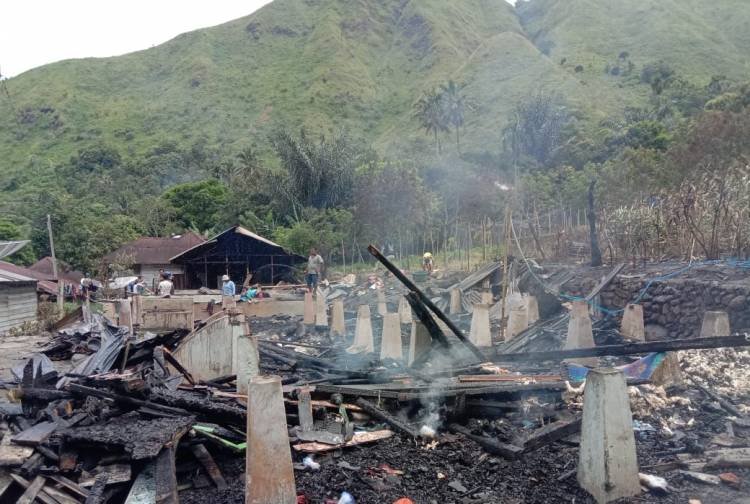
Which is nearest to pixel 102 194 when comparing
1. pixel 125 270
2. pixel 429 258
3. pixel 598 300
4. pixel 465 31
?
pixel 125 270

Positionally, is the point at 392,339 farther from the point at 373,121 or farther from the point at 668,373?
the point at 373,121

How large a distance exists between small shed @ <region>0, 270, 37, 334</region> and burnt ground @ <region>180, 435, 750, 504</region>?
19.2m

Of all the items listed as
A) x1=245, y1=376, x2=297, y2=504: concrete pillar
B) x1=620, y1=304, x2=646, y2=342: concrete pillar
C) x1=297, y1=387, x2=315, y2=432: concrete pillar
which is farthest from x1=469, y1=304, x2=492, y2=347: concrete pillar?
x1=245, y1=376, x2=297, y2=504: concrete pillar

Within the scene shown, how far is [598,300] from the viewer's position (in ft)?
34.7

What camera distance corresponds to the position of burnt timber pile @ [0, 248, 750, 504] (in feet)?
13.9

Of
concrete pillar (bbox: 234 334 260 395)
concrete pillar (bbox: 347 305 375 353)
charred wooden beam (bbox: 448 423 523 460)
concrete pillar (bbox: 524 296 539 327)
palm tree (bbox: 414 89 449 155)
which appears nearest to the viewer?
charred wooden beam (bbox: 448 423 523 460)

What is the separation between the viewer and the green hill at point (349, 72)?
67750 mm

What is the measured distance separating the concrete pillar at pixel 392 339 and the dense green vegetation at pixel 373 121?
7.00m

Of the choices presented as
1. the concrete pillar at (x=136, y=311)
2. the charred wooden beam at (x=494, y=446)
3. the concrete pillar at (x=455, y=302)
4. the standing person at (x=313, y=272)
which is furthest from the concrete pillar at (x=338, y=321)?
the charred wooden beam at (x=494, y=446)

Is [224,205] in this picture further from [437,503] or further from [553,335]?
[437,503]

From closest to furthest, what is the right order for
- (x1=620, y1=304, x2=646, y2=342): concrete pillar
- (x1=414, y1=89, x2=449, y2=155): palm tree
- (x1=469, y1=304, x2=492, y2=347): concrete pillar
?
(x1=620, y1=304, x2=646, y2=342): concrete pillar → (x1=469, y1=304, x2=492, y2=347): concrete pillar → (x1=414, y1=89, x2=449, y2=155): palm tree

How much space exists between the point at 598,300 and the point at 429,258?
11683 mm

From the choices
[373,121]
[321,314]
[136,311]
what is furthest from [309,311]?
[373,121]

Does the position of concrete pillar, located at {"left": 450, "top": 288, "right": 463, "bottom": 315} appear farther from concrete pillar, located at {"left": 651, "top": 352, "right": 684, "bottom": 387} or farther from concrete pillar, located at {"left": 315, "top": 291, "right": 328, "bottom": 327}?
concrete pillar, located at {"left": 651, "top": 352, "right": 684, "bottom": 387}
